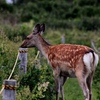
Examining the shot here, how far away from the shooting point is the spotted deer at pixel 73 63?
11094mm

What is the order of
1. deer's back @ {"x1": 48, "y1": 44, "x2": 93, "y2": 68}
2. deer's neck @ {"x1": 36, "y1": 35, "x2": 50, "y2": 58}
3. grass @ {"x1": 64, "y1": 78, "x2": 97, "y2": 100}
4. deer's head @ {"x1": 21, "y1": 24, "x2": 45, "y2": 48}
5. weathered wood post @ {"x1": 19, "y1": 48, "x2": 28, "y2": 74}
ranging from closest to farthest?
1. deer's back @ {"x1": 48, "y1": 44, "x2": 93, "y2": 68}
2. deer's neck @ {"x1": 36, "y1": 35, "x2": 50, "y2": 58}
3. weathered wood post @ {"x1": 19, "y1": 48, "x2": 28, "y2": 74}
4. deer's head @ {"x1": 21, "y1": 24, "x2": 45, "y2": 48}
5. grass @ {"x1": 64, "y1": 78, "x2": 97, "y2": 100}

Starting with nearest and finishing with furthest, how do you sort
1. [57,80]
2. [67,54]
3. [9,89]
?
[9,89], [67,54], [57,80]

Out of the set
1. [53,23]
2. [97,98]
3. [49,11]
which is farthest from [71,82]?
[49,11]

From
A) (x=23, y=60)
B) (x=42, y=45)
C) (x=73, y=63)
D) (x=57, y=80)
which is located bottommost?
(x=57, y=80)

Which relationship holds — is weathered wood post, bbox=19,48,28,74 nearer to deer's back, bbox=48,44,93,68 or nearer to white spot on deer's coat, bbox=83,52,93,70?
deer's back, bbox=48,44,93,68

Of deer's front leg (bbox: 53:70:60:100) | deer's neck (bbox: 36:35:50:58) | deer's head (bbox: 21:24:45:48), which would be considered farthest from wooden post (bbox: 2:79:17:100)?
deer's head (bbox: 21:24:45:48)

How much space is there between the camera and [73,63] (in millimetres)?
11352

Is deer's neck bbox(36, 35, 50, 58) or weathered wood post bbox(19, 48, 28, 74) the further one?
weathered wood post bbox(19, 48, 28, 74)

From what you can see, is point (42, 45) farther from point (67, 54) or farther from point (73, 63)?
point (73, 63)

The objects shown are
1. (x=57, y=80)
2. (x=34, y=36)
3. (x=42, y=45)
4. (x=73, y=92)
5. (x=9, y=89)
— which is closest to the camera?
(x=9, y=89)

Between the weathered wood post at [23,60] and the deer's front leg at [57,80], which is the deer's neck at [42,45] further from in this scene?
the deer's front leg at [57,80]

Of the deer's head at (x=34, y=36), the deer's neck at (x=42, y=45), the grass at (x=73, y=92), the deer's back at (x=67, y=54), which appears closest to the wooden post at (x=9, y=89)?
the deer's back at (x=67, y=54)

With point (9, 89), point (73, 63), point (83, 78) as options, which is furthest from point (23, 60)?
point (9, 89)

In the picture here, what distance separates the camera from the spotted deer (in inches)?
437
